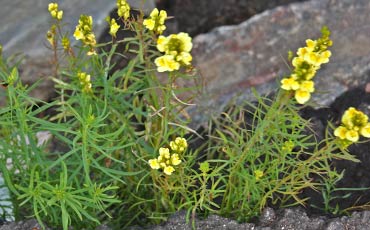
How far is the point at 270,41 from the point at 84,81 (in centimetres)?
124

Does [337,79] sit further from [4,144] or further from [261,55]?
[4,144]

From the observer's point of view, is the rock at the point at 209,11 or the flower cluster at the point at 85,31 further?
the rock at the point at 209,11

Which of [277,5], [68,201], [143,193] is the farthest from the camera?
[277,5]

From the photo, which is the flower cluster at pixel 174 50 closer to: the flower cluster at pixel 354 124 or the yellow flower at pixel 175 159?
the yellow flower at pixel 175 159

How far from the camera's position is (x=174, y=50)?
1562 millimetres

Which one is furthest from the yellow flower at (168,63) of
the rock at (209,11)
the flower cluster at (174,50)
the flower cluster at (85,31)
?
the rock at (209,11)

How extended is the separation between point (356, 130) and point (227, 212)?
0.70 metres

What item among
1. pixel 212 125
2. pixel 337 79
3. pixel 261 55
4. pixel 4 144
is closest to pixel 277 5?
pixel 261 55

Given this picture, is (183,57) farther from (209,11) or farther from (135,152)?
(209,11)

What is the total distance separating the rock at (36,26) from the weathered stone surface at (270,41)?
40 centimetres

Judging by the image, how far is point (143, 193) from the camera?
2.24 m

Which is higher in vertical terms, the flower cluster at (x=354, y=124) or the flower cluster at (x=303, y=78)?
the flower cluster at (x=303, y=78)

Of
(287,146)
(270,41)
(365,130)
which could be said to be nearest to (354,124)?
(365,130)

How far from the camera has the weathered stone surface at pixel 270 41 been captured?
2951mm
